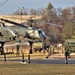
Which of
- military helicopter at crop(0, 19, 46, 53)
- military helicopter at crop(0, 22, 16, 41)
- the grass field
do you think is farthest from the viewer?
military helicopter at crop(0, 19, 46, 53)

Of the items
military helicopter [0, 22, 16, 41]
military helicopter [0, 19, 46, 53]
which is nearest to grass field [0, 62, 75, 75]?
military helicopter [0, 22, 16, 41]

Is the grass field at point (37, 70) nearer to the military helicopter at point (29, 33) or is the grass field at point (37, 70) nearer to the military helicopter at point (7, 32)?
the military helicopter at point (7, 32)

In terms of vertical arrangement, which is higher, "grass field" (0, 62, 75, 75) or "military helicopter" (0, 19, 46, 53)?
"military helicopter" (0, 19, 46, 53)

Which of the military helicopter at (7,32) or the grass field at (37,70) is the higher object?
the military helicopter at (7,32)

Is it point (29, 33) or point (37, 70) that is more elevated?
point (29, 33)

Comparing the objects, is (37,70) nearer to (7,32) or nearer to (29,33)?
(7,32)

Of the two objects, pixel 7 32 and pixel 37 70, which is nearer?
pixel 37 70

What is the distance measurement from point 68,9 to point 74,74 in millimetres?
151205

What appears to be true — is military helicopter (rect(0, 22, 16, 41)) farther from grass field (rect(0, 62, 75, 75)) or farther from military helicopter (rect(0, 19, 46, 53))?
grass field (rect(0, 62, 75, 75))

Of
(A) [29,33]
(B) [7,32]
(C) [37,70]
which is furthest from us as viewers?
(A) [29,33]

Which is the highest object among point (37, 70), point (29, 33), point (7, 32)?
point (7, 32)

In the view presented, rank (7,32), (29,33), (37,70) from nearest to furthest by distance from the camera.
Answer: (37,70) < (7,32) < (29,33)

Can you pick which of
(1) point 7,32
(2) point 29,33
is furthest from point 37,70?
(2) point 29,33

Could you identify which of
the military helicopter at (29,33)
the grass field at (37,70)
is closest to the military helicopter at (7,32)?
the military helicopter at (29,33)
